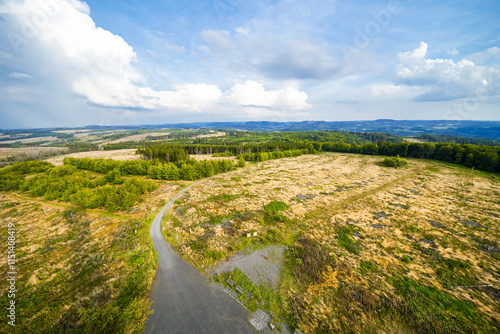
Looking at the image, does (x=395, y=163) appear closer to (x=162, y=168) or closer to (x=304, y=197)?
(x=304, y=197)

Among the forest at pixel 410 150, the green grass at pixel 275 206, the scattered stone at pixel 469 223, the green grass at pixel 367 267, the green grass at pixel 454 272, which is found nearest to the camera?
the green grass at pixel 454 272

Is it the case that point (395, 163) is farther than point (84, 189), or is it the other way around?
point (395, 163)

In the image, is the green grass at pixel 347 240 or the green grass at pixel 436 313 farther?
the green grass at pixel 347 240

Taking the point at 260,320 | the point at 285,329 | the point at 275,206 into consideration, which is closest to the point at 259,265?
the point at 260,320

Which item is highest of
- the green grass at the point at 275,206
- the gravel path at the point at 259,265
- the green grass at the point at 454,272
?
the gravel path at the point at 259,265

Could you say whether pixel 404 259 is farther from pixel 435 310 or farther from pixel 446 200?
pixel 446 200

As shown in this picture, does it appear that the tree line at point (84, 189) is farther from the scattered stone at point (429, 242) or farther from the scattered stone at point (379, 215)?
the scattered stone at point (429, 242)

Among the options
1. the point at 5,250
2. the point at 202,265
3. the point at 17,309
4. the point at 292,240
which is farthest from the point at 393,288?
the point at 5,250

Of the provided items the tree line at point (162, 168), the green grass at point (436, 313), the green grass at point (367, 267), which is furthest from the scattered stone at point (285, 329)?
the tree line at point (162, 168)
